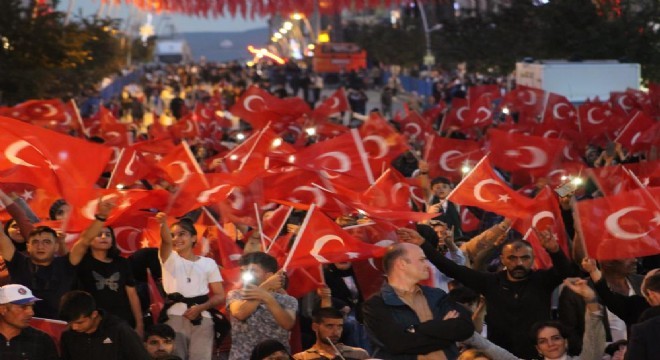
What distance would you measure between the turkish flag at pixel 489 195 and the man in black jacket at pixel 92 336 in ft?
11.6

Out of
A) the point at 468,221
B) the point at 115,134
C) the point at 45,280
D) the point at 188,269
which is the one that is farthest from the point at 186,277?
the point at 115,134

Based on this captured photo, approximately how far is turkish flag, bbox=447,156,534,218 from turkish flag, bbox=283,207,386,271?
5.93ft

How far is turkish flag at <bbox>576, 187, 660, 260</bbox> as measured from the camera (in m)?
9.55

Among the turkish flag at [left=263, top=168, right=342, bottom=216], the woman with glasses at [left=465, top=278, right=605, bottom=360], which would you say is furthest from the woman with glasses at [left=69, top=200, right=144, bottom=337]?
the woman with glasses at [left=465, top=278, right=605, bottom=360]

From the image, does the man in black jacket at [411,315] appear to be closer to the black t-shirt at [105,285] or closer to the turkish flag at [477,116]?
the black t-shirt at [105,285]

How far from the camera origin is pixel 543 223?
11.1 metres

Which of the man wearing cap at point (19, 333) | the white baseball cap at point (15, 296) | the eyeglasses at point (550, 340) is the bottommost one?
the eyeglasses at point (550, 340)

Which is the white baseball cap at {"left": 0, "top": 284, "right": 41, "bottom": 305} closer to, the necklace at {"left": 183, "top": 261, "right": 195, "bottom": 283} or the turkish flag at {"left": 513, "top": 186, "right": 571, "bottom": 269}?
the necklace at {"left": 183, "top": 261, "right": 195, "bottom": 283}

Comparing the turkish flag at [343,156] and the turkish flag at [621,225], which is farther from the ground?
the turkish flag at [621,225]

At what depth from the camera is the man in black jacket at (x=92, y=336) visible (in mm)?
8734

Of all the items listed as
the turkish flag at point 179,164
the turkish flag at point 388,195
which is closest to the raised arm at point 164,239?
the turkish flag at point 388,195

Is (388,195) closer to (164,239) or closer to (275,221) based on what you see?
(275,221)

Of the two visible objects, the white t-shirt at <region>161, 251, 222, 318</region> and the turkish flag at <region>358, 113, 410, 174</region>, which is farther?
the turkish flag at <region>358, 113, 410, 174</region>

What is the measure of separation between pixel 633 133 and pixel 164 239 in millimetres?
9216
